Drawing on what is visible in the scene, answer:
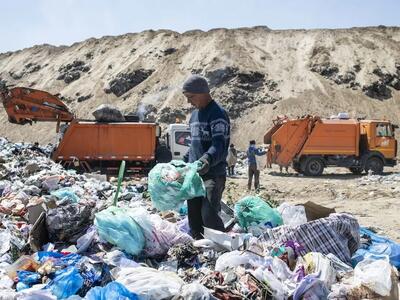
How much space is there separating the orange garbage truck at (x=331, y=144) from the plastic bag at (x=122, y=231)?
45.0 ft

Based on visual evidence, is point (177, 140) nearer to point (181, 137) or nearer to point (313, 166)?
point (181, 137)

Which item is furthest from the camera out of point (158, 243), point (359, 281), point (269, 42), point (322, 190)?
point (269, 42)

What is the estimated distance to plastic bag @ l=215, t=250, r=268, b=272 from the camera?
12.7ft

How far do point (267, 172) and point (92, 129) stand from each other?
7435 mm

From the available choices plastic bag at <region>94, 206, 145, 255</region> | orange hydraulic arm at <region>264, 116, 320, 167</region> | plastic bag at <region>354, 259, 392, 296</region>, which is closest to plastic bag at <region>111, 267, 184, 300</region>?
plastic bag at <region>94, 206, 145, 255</region>

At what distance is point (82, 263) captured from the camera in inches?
154

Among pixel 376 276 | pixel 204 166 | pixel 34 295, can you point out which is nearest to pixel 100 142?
pixel 204 166

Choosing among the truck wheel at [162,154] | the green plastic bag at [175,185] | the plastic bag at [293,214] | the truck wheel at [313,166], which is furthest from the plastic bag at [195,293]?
the truck wheel at [313,166]

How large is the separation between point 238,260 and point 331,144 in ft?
47.5

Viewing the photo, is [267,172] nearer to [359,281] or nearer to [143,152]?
[143,152]

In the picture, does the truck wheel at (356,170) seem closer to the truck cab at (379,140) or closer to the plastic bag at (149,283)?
the truck cab at (379,140)

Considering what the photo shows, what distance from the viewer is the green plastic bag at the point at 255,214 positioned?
16.3 feet

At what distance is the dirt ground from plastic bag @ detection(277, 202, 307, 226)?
193cm

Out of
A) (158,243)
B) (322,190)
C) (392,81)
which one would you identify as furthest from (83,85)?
(158,243)
